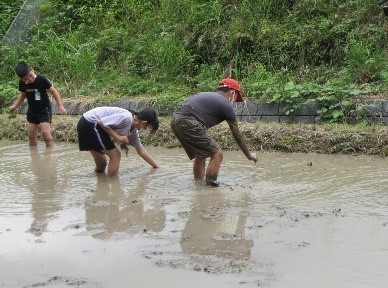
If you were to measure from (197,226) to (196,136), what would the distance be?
1970mm

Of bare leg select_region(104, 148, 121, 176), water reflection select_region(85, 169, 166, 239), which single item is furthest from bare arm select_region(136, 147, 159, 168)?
water reflection select_region(85, 169, 166, 239)

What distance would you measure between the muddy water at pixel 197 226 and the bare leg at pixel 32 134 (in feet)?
5.98

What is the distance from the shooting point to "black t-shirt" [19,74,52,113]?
35.2ft

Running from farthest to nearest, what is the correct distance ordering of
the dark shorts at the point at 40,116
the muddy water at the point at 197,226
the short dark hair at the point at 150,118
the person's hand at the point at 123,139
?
1. the dark shorts at the point at 40,116
2. the person's hand at the point at 123,139
3. the short dark hair at the point at 150,118
4. the muddy water at the point at 197,226

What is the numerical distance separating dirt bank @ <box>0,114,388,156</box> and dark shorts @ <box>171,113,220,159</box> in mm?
2440

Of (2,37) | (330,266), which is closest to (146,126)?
(330,266)

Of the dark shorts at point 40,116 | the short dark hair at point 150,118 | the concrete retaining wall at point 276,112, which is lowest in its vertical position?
the concrete retaining wall at point 276,112

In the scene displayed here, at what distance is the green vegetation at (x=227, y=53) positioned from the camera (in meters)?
12.0

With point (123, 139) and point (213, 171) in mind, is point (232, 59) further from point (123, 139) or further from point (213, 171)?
point (213, 171)

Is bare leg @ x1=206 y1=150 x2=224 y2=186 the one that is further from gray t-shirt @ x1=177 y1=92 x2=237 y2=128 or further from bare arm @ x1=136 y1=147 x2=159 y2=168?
bare arm @ x1=136 y1=147 x2=159 y2=168

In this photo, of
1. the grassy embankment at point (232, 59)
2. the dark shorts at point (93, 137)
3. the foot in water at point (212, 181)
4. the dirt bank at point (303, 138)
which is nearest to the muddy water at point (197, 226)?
the foot in water at point (212, 181)

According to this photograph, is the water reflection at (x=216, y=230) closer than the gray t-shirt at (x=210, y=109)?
Yes

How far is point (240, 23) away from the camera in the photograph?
14.2 metres

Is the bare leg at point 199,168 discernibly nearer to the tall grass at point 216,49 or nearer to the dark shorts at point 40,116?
the dark shorts at point 40,116
